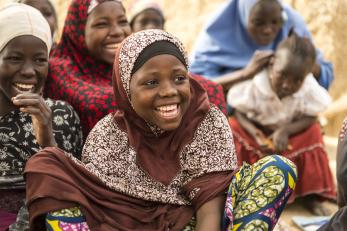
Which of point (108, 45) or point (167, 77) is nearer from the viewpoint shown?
point (167, 77)

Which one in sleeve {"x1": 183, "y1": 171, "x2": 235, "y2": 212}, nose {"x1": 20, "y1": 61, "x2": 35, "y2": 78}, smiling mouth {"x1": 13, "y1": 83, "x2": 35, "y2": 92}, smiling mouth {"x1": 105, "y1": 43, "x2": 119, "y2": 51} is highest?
smiling mouth {"x1": 105, "y1": 43, "x2": 119, "y2": 51}

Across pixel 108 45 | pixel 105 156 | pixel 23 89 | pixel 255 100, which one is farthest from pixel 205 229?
pixel 255 100

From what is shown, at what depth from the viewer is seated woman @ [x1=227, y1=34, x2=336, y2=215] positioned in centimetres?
494

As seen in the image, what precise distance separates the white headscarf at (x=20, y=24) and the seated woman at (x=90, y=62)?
49 centimetres

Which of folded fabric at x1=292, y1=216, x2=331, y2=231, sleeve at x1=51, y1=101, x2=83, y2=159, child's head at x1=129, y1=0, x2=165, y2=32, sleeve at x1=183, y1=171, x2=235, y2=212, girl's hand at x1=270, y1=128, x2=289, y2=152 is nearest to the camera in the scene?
sleeve at x1=183, y1=171, x2=235, y2=212

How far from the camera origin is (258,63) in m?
5.01

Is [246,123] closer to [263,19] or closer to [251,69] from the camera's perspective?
[251,69]

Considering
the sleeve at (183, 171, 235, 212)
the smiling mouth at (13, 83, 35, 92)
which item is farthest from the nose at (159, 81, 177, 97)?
the smiling mouth at (13, 83, 35, 92)

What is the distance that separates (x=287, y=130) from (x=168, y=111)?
215cm

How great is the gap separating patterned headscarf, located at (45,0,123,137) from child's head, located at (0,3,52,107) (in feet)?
1.50

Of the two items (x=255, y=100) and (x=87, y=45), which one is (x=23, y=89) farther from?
(x=255, y=100)

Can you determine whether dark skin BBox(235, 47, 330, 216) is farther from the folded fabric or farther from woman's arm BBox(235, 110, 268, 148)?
the folded fabric

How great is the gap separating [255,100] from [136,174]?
2.16m

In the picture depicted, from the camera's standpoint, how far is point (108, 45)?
398cm
